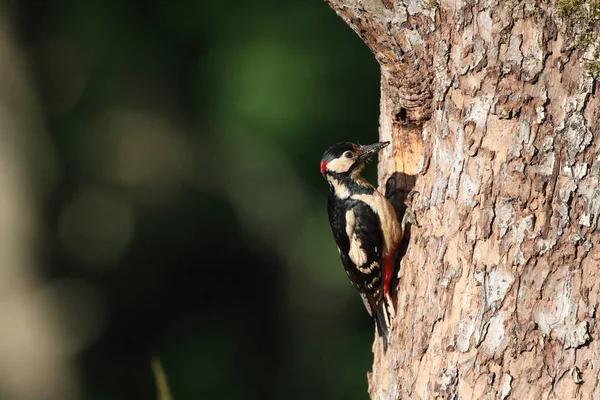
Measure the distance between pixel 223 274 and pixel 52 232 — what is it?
6.65ft

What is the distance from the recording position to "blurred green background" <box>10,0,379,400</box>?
32.6 feet

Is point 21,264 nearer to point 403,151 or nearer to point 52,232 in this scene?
point 52,232

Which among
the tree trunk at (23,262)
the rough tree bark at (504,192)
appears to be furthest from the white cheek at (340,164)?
the tree trunk at (23,262)

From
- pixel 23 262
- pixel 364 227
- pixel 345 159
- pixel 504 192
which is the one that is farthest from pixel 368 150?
pixel 23 262

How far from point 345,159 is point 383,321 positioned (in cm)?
82

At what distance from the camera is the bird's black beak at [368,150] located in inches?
147

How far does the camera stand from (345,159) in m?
4.05

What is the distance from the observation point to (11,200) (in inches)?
392

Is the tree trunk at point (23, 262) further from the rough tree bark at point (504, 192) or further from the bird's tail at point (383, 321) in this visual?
the rough tree bark at point (504, 192)

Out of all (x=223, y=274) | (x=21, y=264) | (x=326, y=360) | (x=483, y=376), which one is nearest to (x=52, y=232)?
(x=21, y=264)

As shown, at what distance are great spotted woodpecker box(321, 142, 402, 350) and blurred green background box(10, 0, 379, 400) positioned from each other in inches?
219

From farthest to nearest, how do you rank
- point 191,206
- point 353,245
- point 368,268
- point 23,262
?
point 191,206, point 23,262, point 353,245, point 368,268

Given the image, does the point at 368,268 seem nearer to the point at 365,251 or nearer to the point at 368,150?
the point at 365,251

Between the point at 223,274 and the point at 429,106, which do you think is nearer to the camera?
the point at 429,106
